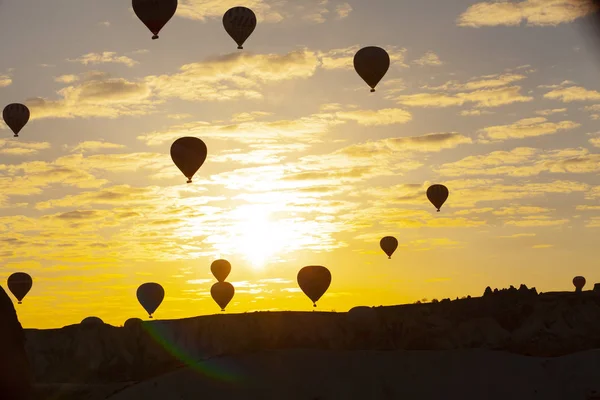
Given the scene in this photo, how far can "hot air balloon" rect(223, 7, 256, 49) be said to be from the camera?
224ft

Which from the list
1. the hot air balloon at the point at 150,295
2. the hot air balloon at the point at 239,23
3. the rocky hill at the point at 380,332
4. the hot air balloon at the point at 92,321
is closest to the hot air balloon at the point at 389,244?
the rocky hill at the point at 380,332

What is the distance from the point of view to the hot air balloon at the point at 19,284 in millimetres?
97875

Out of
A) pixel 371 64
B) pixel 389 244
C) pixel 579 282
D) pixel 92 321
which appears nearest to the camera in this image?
pixel 371 64

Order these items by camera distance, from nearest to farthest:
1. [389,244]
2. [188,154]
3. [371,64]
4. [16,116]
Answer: [188,154] < [371,64] < [16,116] < [389,244]

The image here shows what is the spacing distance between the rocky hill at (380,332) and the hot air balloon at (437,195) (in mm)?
10347

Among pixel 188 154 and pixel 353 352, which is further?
pixel 353 352

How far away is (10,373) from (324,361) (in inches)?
1754

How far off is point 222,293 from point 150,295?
7.25 metres

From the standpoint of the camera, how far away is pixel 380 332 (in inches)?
3317

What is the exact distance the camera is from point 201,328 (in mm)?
101688

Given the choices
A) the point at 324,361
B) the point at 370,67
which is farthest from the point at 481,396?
the point at 370,67

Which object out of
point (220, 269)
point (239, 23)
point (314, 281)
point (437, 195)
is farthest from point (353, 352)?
point (220, 269)

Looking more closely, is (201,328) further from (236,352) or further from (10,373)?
(10,373)

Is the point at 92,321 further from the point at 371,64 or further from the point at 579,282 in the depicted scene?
the point at 579,282
